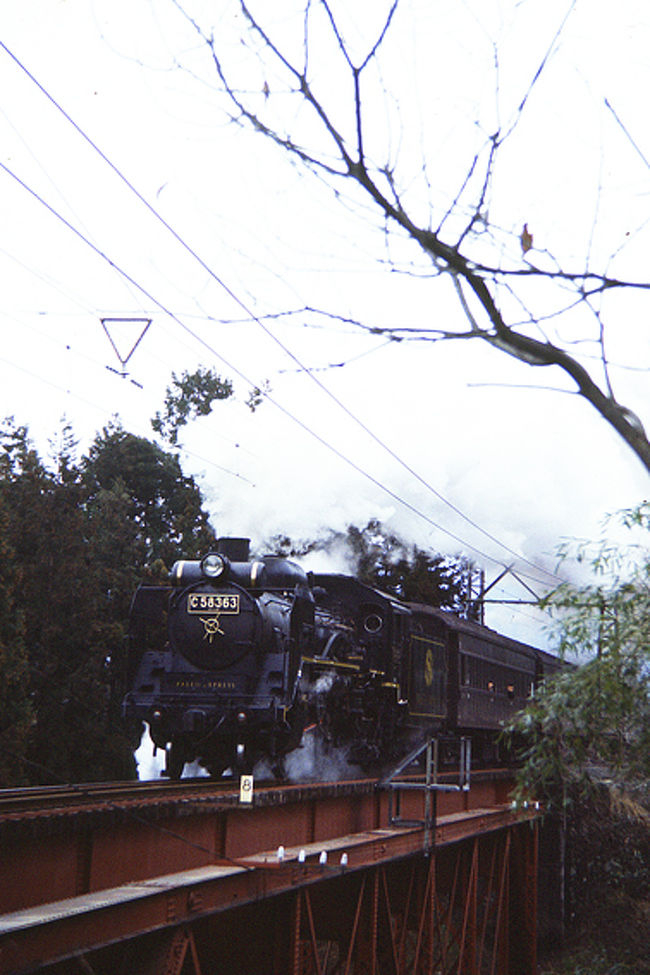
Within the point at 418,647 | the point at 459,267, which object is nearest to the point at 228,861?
the point at 459,267

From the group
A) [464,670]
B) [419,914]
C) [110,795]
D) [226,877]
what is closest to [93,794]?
[110,795]

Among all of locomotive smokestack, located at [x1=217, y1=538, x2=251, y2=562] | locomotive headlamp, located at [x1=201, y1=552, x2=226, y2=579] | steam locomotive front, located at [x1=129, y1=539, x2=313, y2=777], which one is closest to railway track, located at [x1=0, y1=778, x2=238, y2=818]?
steam locomotive front, located at [x1=129, y1=539, x2=313, y2=777]

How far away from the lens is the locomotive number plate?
42.4ft

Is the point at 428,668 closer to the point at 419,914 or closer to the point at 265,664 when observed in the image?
the point at 419,914

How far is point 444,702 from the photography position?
19.4 meters

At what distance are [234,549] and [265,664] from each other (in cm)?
195

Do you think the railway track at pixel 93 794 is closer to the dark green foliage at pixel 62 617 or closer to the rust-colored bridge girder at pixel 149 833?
the rust-colored bridge girder at pixel 149 833

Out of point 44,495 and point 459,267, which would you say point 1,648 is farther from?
point 459,267

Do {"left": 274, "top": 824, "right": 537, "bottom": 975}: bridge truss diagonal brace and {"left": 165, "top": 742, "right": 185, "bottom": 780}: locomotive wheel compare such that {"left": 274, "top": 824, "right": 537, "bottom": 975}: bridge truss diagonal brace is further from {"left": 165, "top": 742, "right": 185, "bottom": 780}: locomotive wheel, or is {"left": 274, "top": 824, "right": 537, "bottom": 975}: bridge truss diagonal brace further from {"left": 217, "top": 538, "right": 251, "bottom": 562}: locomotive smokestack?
{"left": 217, "top": 538, "right": 251, "bottom": 562}: locomotive smokestack

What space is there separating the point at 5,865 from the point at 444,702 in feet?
45.5

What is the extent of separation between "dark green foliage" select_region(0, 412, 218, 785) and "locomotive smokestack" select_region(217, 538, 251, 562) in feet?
38.9

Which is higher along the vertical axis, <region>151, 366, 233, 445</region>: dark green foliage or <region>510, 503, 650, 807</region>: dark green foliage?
<region>151, 366, 233, 445</region>: dark green foliage

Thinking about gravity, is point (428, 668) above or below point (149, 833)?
above

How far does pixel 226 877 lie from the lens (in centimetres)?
847
